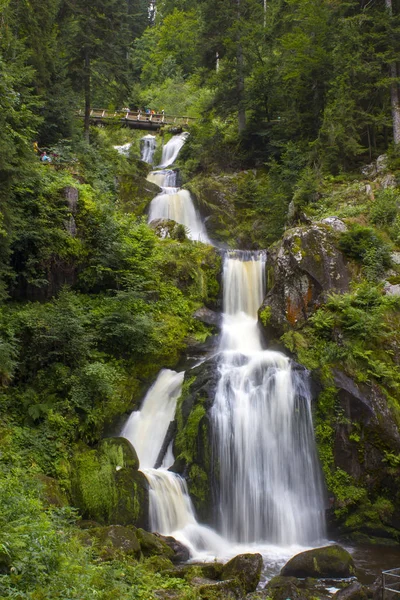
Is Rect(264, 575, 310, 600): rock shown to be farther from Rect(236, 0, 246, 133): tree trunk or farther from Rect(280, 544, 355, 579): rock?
Rect(236, 0, 246, 133): tree trunk

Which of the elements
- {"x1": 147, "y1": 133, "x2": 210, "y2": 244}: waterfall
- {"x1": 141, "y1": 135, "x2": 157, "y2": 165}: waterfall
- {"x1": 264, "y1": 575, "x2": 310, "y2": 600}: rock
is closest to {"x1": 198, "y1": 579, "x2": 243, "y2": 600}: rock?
{"x1": 264, "y1": 575, "x2": 310, "y2": 600}: rock

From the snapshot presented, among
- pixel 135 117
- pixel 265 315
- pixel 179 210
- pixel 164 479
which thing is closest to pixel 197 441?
pixel 164 479

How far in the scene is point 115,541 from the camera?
847 centimetres

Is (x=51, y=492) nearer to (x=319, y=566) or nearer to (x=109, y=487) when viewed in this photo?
(x=109, y=487)

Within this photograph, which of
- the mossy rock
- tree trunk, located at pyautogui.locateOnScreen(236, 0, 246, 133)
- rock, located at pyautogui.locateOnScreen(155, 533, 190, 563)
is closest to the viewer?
the mossy rock

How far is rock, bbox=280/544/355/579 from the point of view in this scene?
923 centimetres

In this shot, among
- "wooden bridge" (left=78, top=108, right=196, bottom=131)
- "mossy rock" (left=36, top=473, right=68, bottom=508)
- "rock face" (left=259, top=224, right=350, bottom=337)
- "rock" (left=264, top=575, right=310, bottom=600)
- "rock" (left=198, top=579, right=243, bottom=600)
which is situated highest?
"wooden bridge" (left=78, top=108, right=196, bottom=131)

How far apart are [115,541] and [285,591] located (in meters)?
2.96

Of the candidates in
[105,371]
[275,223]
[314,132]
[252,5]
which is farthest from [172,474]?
[252,5]

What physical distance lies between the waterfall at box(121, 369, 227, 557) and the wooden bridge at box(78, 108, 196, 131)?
2336cm

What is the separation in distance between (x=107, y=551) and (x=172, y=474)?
12.2 ft

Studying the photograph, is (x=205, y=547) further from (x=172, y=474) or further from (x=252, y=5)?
(x=252, y=5)

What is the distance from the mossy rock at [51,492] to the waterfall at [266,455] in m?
3.82

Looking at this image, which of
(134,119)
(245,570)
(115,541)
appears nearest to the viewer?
(115,541)
